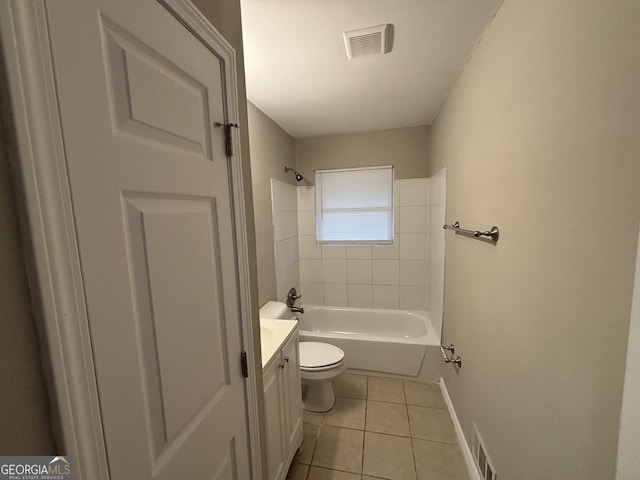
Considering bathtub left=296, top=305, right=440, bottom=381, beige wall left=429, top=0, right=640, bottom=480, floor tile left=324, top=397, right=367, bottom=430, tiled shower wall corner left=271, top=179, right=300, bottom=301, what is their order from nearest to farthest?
beige wall left=429, top=0, right=640, bottom=480 → floor tile left=324, top=397, right=367, bottom=430 → bathtub left=296, top=305, right=440, bottom=381 → tiled shower wall corner left=271, top=179, right=300, bottom=301

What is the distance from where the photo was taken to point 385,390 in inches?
87.1

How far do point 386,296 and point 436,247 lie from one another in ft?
2.94

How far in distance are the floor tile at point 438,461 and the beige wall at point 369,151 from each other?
7.55ft

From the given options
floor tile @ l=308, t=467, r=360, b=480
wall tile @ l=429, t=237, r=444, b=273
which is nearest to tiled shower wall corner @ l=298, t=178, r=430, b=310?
wall tile @ l=429, t=237, r=444, b=273

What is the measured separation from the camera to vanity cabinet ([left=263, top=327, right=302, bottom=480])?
45.8 inches

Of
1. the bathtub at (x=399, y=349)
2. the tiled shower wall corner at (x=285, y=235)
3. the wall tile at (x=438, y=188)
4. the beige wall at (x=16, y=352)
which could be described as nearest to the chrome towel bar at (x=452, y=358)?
the bathtub at (x=399, y=349)

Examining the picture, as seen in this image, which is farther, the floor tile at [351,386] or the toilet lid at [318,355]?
the floor tile at [351,386]

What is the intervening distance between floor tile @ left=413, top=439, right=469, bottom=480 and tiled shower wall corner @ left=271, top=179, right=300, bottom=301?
5.20 ft

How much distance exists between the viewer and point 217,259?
78cm

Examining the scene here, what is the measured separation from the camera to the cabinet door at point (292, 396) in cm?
138

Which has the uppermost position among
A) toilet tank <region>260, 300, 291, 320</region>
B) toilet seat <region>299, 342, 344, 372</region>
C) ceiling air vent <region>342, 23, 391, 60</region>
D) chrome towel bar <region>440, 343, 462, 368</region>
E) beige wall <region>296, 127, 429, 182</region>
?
ceiling air vent <region>342, 23, 391, 60</region>

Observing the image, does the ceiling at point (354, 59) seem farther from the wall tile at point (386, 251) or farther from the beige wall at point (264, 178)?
the wall tile at point (386, 251)

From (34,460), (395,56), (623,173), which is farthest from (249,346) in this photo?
(395,56)

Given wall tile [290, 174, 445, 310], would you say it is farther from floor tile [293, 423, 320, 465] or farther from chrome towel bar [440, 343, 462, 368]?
floor tile [293, 423, 320, 465]
